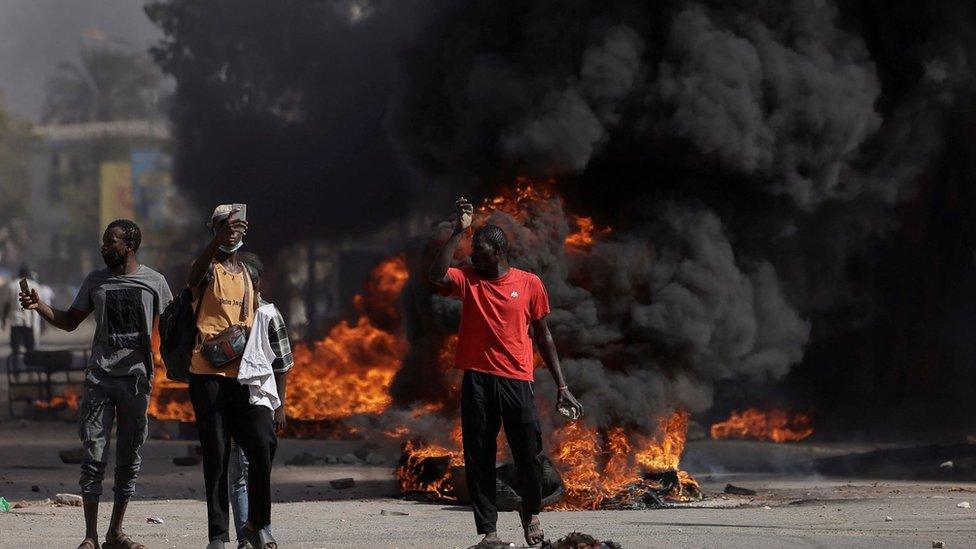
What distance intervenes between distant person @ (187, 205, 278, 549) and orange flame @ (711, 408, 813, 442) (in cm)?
1199

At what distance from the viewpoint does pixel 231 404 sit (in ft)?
23.1

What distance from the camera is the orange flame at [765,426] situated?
18.5m

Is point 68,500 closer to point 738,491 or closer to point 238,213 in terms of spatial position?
point 238,213

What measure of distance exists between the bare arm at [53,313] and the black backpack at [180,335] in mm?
506

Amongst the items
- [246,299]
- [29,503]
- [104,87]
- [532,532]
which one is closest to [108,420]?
[246,299]

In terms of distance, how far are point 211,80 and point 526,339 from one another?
20.5 metres

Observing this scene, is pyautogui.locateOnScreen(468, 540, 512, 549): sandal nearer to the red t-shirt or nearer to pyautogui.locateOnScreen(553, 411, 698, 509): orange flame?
the red t-shirt

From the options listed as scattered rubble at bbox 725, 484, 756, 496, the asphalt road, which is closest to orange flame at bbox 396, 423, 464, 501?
the asphalt road

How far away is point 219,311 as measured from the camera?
7074 mm

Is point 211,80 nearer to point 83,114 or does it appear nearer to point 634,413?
point 634,413

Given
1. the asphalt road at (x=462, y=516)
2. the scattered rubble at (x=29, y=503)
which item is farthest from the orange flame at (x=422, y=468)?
the scattered rubble at (x=29, y=503)

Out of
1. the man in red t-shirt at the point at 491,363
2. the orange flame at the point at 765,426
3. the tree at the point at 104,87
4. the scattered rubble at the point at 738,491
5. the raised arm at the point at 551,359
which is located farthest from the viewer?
the tree at the point at 104,87

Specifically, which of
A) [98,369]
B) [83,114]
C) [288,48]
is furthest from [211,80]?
[83,114]

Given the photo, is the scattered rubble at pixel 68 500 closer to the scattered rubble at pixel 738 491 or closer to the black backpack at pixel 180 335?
the black backpack at pixel 180 335
